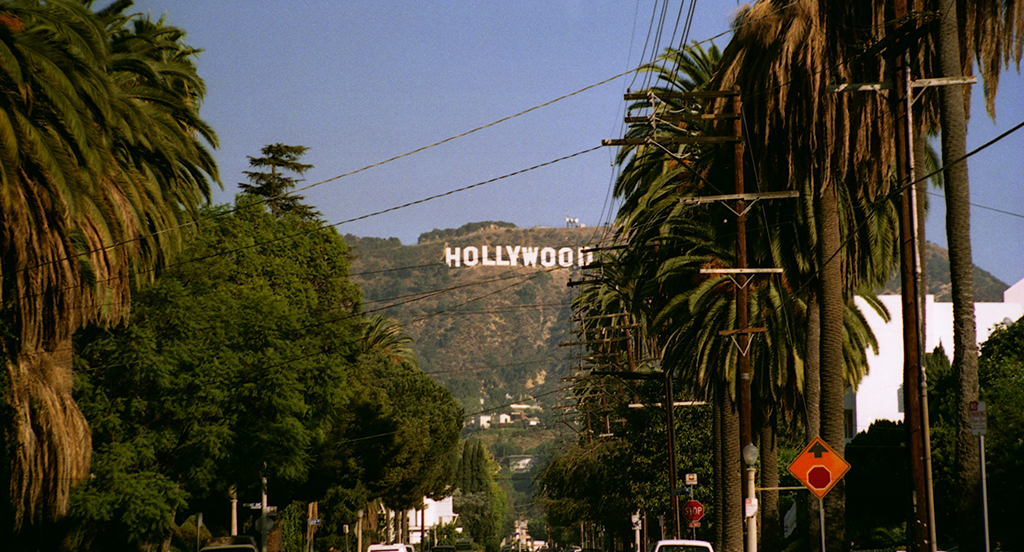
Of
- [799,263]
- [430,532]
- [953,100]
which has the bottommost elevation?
[430,532]

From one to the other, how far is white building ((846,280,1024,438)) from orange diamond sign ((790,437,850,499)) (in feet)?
188

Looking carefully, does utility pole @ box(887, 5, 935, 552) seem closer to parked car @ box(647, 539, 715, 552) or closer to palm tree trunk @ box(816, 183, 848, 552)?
palm tree trunk @ box(816, 183, 848, 552)

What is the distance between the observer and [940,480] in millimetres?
43938

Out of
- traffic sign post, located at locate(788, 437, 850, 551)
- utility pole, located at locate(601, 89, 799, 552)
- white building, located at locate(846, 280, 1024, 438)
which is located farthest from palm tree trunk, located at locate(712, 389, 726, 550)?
white building, located at locate(846, 280, 1024, 438)

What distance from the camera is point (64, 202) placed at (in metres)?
25.4

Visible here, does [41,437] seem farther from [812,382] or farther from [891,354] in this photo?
[891,354]

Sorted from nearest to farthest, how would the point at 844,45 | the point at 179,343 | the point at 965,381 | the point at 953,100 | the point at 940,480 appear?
the point at 965,381 → the point at 953,100 → the point at 844,45 → the point at 179,343 → the point at 940,480

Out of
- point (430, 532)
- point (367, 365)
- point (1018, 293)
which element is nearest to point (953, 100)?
point (367, 365)

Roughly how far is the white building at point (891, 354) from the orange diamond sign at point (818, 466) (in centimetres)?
5719

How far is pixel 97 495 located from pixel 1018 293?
234ft

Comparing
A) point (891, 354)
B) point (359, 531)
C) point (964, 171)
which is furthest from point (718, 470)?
point (891, 354)

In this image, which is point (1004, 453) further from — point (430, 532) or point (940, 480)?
point (430, 532)

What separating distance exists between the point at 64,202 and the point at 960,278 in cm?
2016

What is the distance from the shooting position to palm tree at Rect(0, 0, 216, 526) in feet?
79.9
